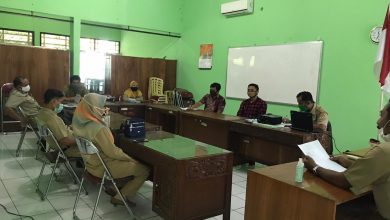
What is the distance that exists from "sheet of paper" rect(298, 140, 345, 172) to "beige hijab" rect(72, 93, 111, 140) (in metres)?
1.67

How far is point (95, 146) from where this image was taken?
2676 millimetres

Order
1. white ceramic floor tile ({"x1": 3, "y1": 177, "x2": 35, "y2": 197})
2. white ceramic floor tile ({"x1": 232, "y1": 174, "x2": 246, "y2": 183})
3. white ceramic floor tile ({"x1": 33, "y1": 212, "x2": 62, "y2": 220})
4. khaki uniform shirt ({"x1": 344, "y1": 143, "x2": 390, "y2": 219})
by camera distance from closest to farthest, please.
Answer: khaki uniform shirt ({"x1": 344, "y1": 143, "x2": 390, "y2": 219}) → white ceramic floor tile ({"x1": 33, "y1": 212, "x2": 62, "y2": 220}) → white ceramic floor tile ({"x1": 3, "y1": 177, "x2": 35, "y2": 197}) → white ceramic floor tile ({"x1": 232, "y1": 174, "x2": 246, "y2": 183})

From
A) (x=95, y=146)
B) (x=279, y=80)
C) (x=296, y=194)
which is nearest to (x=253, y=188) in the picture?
(x=296, y=194)

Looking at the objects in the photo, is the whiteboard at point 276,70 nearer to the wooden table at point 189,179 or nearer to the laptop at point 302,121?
the laptop at point 302,121

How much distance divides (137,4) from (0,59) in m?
3.21

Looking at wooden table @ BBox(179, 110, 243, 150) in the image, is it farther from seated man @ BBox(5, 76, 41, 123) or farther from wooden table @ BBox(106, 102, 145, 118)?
seated man @ BBox(5, 76, 41, 123)

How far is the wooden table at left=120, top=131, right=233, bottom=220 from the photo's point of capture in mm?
2432

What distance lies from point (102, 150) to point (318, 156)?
172 cm

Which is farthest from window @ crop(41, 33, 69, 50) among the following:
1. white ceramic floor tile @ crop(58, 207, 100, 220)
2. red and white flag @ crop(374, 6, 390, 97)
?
red and white flag @ crop(374, 6, 390, 97)

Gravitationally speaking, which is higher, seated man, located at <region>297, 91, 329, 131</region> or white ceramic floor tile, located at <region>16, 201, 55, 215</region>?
seated man, located at <region>297, 91, 329, 131</region>

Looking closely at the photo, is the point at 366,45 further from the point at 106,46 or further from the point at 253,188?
the point at 106,46

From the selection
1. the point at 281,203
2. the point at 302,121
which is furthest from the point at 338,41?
the point at 281,203

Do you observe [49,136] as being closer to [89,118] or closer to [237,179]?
[89,118]

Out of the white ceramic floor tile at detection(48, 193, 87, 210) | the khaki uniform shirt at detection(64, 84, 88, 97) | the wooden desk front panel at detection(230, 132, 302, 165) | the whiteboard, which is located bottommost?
the white ceramic floor tile at detection(48, 193, 87, 210)
